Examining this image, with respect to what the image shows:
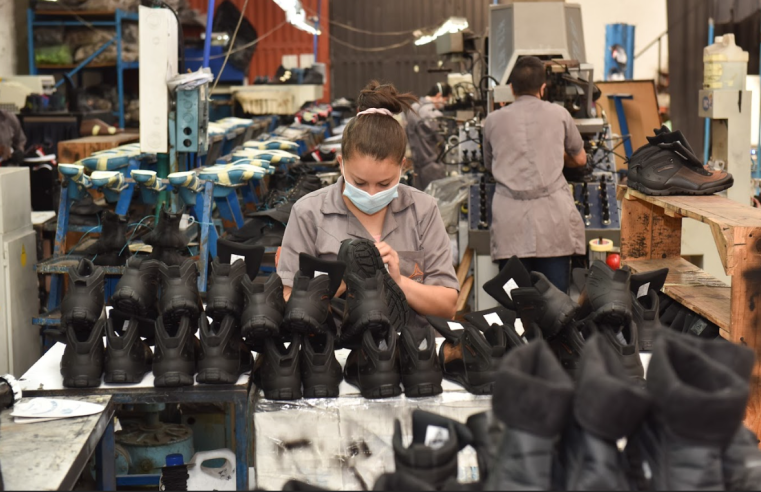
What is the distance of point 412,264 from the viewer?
8.91 ft

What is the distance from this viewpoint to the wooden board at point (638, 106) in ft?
24.3

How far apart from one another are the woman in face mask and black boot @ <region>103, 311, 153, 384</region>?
1.79ft

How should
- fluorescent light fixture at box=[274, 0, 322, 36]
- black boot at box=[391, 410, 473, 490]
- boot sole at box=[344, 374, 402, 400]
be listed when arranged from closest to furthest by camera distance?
black boot at box=[391, 410, 473, 490] < boot sole at box=[344, 374, 402, 400] < fluorescent light fixture at box=[274, 0, 322, 36]

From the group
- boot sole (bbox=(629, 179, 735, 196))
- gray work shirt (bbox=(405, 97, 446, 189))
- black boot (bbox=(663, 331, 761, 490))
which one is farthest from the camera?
gray work shirt (bbox=(405, 97, 446, 189))

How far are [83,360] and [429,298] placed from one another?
40.4 inches

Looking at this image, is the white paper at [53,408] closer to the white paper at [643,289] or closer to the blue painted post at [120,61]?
the white paper at [643,289]

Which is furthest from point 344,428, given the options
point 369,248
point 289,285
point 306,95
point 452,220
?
point 306,95

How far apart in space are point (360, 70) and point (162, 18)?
10052 millimetres

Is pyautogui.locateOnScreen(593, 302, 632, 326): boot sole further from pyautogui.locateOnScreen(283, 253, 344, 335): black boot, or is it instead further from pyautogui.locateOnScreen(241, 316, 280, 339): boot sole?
pyautogui.locateOnScreen(241, 316, 280, 339): boot sole

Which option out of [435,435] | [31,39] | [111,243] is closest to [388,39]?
[31,39]

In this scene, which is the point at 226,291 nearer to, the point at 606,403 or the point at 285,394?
the point at 285,394

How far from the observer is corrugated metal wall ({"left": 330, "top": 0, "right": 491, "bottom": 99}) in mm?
13906

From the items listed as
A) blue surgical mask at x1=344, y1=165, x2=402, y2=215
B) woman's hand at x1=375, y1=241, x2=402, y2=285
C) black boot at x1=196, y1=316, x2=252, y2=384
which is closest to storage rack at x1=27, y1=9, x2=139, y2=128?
blue surgical mask at x1=344, y1=165, x2=402, y2=215

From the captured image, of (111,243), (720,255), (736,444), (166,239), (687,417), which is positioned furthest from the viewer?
(111,243)
